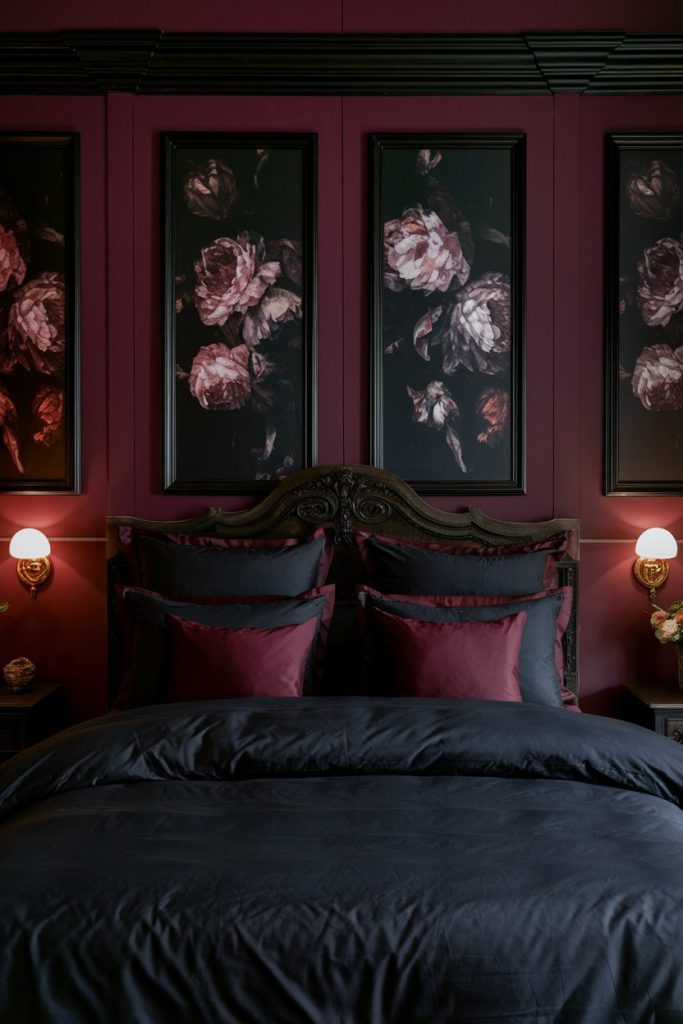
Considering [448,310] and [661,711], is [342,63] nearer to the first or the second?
[448,310]

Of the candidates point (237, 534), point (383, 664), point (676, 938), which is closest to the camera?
point (676, 938)

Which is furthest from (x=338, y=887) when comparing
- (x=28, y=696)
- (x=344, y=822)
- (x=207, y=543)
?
(x=28, y=696)

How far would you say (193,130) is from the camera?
12.1 feet

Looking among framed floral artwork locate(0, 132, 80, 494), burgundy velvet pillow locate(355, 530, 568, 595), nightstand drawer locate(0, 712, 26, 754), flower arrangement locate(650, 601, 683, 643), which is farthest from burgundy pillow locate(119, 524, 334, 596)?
flower arrangement locate(650, 601, 683, 643)

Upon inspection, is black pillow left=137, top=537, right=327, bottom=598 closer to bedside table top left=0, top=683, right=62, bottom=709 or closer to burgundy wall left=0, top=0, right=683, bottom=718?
burgundy wall left=0, top=0, right=683, bottom=718

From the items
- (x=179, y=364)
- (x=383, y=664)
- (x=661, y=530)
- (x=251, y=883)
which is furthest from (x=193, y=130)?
(x=251, y=883)

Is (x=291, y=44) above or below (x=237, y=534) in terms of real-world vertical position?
above

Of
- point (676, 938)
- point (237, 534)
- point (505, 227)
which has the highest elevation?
point (505, 227)

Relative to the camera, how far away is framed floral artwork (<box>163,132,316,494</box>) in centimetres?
368

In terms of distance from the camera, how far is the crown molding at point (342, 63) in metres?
3.61

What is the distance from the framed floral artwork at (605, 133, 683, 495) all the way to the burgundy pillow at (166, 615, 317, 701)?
1694 millimetres

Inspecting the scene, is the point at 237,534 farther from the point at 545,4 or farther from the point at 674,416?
the point at 545,4

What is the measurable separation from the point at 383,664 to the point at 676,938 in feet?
5.00

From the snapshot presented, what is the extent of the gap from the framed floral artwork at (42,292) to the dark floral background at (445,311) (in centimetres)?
137
